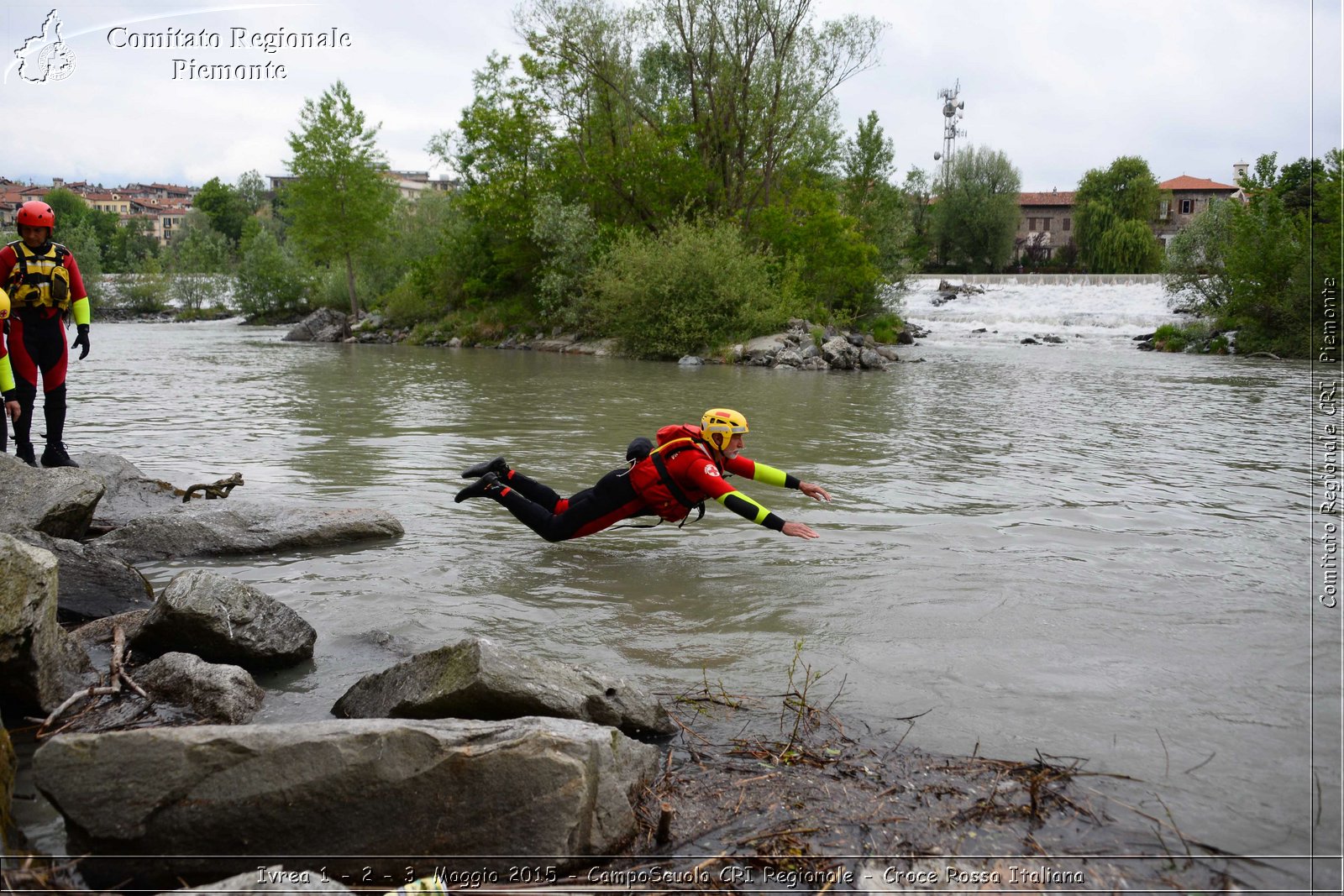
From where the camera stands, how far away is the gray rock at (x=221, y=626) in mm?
4598

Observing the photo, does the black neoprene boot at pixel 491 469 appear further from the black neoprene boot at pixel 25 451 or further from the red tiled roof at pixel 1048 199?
the red tiled roof at pixel 1048 199

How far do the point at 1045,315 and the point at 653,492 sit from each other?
44959mm

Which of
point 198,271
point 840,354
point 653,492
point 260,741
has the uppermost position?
point 198,271

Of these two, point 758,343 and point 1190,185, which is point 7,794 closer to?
point 758,343

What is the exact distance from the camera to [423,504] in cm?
904

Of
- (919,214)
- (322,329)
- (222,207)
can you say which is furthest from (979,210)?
(222,207)

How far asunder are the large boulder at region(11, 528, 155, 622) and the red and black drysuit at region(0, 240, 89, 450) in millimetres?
3063

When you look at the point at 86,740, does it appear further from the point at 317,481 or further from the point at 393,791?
the point at 317,481

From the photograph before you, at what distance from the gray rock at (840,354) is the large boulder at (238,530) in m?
23.5

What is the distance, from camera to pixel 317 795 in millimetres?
3021

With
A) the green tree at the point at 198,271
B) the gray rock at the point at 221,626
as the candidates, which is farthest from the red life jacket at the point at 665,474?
the green tree at the point at 198,271

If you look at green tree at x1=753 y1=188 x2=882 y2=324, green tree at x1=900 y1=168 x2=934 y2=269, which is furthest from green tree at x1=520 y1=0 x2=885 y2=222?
green tree at x1=900 y1=168 x2=934 y2=269

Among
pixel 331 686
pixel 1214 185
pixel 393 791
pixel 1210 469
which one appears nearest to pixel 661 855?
pixel 393 791

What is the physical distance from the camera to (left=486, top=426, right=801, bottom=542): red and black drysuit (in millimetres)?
6777
